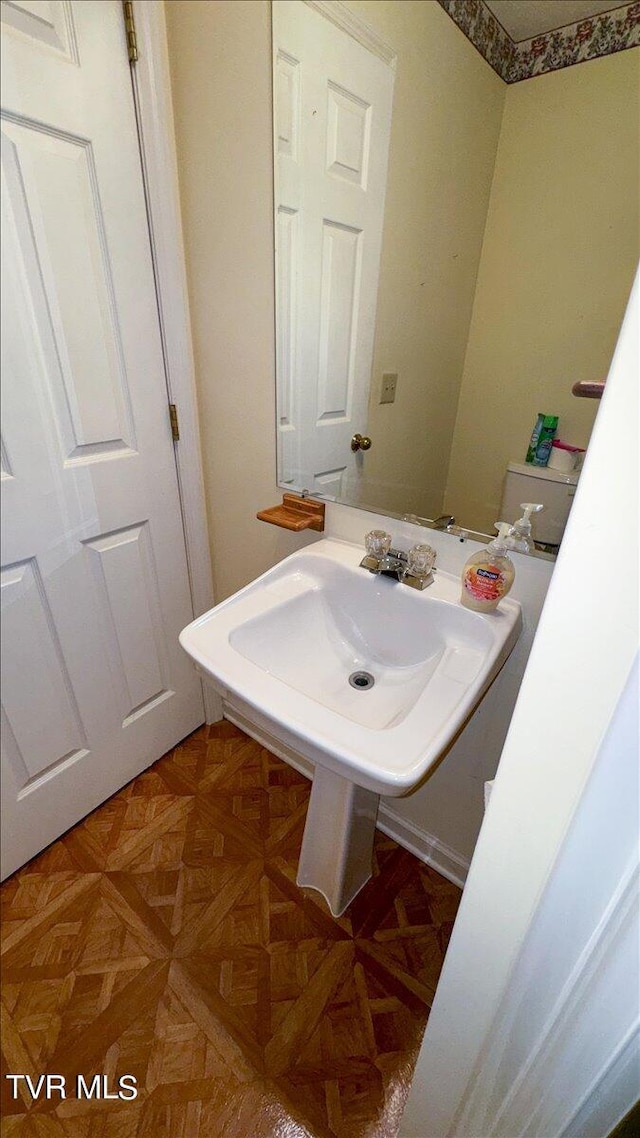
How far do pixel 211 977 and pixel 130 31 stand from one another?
199 centimetres

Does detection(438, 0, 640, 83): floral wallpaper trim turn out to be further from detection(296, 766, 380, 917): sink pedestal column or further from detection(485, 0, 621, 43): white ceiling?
detection(296, 766, 380, 917): sink pedestal column

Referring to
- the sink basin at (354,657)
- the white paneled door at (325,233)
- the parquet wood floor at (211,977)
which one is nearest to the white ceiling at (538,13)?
the white paneled door at (325,233)

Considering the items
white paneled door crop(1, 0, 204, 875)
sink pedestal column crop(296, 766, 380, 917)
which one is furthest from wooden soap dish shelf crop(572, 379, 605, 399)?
white paneled door crop(1, 0, 204, 875)

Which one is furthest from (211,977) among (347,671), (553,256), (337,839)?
(553,256)

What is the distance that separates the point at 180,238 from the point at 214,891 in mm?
1638

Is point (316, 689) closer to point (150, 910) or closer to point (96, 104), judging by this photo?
point (150, 910)

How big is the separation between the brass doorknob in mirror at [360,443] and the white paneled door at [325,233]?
0.02m

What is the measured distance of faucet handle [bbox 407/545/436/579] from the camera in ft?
2.90

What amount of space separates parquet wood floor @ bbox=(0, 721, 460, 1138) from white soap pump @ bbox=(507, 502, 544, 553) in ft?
3.20

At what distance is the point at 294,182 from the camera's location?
93cm

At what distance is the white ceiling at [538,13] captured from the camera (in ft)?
2.11

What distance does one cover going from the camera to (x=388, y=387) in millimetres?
986

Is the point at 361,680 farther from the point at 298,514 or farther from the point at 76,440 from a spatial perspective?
the point at 76,440

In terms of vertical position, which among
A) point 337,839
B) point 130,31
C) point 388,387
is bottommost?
point 337,839
